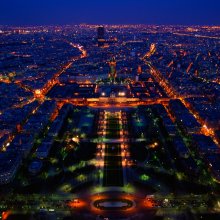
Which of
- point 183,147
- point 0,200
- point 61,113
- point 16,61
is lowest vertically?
point 0,200

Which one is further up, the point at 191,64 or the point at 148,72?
the point at 191,64

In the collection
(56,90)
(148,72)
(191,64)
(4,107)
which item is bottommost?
(4,107)

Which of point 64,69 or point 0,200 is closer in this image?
point 0,200

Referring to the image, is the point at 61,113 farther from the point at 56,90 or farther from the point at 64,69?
the point at 64,69

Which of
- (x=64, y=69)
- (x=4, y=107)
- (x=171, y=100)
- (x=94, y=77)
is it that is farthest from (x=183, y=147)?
(x=64, y=69)

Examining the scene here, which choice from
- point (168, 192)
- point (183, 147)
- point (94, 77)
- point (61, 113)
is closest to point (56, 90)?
point (94, 77)

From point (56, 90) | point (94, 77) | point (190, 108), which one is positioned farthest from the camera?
point (94, 77)

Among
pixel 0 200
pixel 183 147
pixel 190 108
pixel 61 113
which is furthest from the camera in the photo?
pixel 190 108

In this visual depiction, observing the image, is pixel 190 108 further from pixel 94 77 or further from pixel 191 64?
pixel 191 64

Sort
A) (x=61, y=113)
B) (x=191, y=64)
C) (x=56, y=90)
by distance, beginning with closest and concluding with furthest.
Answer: (x=61, y=113) → (x=56, y=90) → (x=191, y=64)
